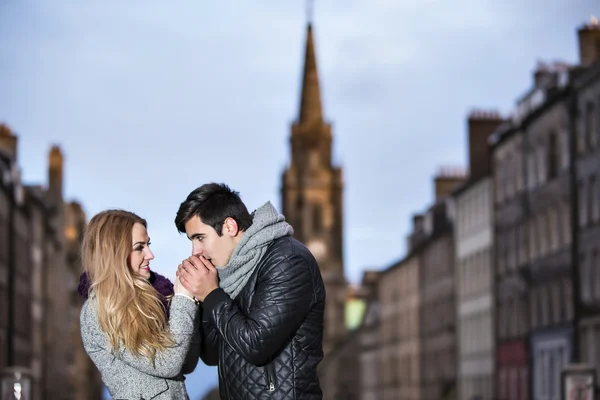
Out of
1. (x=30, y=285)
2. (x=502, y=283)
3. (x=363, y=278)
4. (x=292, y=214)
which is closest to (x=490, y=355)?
(x=502, y=283)

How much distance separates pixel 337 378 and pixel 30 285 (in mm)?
69452

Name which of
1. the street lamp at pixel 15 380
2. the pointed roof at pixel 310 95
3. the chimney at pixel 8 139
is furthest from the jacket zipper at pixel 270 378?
the pointed roof at pixel 310 95

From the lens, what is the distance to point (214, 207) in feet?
23.2

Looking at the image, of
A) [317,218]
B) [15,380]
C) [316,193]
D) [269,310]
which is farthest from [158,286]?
[317,218]

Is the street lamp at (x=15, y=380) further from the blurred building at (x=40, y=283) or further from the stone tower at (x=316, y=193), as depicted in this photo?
the stone tower at (x=316, y=193)

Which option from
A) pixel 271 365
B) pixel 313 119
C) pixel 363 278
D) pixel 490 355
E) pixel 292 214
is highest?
pixel 313 119

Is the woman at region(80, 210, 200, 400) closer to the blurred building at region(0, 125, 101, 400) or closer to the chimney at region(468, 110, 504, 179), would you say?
the blurred building at region(0, 125, 101, 400)

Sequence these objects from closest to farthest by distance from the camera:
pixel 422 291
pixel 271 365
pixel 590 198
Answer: pixel 271 365
pixel 590 198
pixel 422 291

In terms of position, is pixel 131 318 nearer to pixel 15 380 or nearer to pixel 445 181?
pixel 15 380

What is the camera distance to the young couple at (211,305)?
273 inches

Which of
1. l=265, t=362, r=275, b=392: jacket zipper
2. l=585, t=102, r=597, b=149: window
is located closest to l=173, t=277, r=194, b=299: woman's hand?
l=265, t=362, r=275, b=392: jacket zipper

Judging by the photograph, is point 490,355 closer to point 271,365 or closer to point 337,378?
point 271,365

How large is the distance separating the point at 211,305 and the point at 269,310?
0.32 metres

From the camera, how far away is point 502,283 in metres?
63.2
